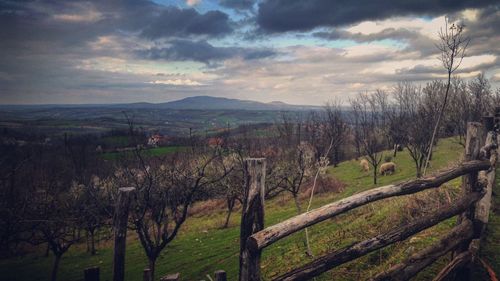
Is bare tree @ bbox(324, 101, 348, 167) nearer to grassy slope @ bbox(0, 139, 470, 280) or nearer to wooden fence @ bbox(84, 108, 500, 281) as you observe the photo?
grassy slope @ bbox(0, 139, 470, 280)

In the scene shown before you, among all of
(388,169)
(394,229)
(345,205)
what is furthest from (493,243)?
(388,169)

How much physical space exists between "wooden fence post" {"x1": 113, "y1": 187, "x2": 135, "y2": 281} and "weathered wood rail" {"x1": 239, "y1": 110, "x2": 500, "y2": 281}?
2.45 m

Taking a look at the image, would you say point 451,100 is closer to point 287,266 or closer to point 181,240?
point 181,240

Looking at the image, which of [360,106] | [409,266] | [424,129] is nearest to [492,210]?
[409,266]

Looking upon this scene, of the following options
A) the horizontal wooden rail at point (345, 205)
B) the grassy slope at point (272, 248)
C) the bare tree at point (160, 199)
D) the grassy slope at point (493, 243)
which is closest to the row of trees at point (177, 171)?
the bare tree at point (160, 199)

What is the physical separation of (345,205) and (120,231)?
3.82 m

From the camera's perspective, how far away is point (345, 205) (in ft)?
14.1

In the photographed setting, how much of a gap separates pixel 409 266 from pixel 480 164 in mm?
2132

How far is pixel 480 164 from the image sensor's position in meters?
5.41

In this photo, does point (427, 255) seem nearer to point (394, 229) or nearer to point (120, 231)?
point (394, 229)

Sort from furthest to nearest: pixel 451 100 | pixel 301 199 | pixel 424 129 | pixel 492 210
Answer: pixel 451 100
pixel 301 199
pixel 424 129
pixel 492 210

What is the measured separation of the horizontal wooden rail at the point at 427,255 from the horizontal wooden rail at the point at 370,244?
1.02 ft

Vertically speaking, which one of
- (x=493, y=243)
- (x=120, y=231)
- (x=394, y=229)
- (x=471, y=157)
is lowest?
(x=493, y=243)

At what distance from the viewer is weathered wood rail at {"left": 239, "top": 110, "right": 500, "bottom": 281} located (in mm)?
4020
